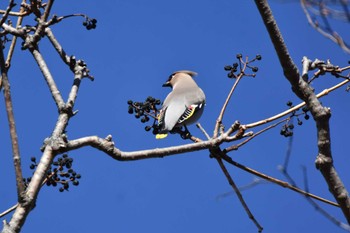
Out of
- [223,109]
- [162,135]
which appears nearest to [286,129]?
[223,109]

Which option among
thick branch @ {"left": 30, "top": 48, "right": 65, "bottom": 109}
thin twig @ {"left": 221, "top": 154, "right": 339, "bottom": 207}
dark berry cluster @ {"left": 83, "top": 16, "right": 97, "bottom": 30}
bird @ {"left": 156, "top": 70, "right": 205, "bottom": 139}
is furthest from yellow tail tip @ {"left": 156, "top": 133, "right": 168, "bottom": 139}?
thin twig @ {"left": 221, "top": 154, "right": 339, "bottom": 207}

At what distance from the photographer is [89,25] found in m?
4.34

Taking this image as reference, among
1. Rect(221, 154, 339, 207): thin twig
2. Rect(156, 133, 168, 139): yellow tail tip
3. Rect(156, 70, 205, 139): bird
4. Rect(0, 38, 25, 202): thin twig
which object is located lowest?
Rect(221, 154, 339, 207): thin twig

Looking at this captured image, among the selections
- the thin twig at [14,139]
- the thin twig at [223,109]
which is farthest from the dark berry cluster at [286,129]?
the thin twig at [14,139]

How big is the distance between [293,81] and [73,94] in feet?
3.47

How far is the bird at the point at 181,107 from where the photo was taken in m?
6.21

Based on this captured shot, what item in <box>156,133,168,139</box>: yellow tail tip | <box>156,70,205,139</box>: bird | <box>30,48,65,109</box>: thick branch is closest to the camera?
<box>30,48,65,109</box>: thick branch

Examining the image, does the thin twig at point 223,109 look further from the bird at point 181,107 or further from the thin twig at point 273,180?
the bird at point 181,107

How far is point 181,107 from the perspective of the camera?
21.7 feet

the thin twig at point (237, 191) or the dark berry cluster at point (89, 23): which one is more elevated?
the dark berry cluster at point (89, 23)

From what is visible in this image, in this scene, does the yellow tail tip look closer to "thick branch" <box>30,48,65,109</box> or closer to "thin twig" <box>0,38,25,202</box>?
"thick branch" <box>30,48,65,109</box>

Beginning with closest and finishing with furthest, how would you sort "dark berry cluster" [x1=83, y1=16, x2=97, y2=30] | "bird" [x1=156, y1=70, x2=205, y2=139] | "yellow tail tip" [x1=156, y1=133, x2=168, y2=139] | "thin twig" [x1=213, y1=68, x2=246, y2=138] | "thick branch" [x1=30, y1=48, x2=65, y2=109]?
"thick branch" [x1=30, y1=48, x2=65, y2=109], "thin twig" [x1=213, y1=68, x2=246, y2=138], "dark berry cluster" [x1=83, y1=16, x2=97, y2=30], "yellow tail tip" [x1=156, y1=133, x2=168, y2=139], "bird" [x1=156, y1=70, x2=205, y2=139]

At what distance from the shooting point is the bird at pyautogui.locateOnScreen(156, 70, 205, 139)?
20.4ft

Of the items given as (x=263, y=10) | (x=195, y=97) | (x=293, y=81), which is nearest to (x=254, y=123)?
(x=293, y=81)
